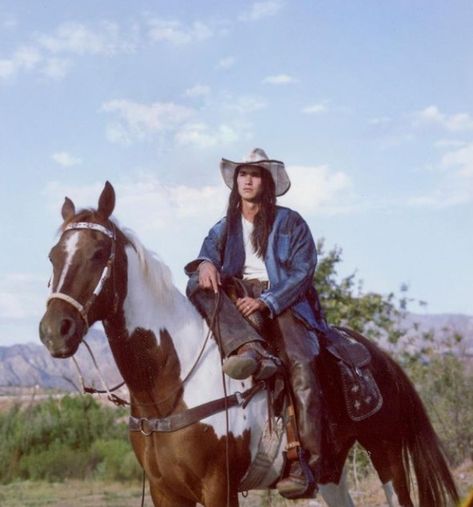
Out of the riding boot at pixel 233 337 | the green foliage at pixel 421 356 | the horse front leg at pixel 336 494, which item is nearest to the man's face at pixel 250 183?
the riding boot at pixel 233 337

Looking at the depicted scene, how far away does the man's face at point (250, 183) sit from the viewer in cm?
579

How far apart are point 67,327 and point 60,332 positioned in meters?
0.05

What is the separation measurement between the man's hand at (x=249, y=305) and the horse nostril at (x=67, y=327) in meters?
→ 1.24

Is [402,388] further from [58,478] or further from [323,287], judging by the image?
[58,478]

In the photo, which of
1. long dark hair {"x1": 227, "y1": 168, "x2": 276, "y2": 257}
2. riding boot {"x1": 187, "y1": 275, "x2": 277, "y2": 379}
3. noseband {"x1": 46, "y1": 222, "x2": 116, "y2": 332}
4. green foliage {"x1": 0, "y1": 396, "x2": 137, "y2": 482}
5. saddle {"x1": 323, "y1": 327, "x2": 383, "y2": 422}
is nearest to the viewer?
noseband {"x1": 46, "y1": 222, "x2": 116, "y2": 332}

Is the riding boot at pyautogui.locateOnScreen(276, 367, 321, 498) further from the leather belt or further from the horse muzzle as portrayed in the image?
the horse muzzle

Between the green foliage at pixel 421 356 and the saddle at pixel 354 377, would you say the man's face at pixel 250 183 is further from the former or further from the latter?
the green foliage at pixel 421 356

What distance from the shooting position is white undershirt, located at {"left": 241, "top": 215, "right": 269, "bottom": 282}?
576 cm

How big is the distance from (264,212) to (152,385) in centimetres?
148

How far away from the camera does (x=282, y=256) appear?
5.62 meters

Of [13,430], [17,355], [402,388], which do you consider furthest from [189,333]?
[17,355]

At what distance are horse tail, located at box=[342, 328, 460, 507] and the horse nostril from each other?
2876mm

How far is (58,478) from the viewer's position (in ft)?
57.3

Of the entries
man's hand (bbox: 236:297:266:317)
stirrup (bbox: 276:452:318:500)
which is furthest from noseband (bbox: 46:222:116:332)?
stirrup (bbox: 276:452:318:500)
